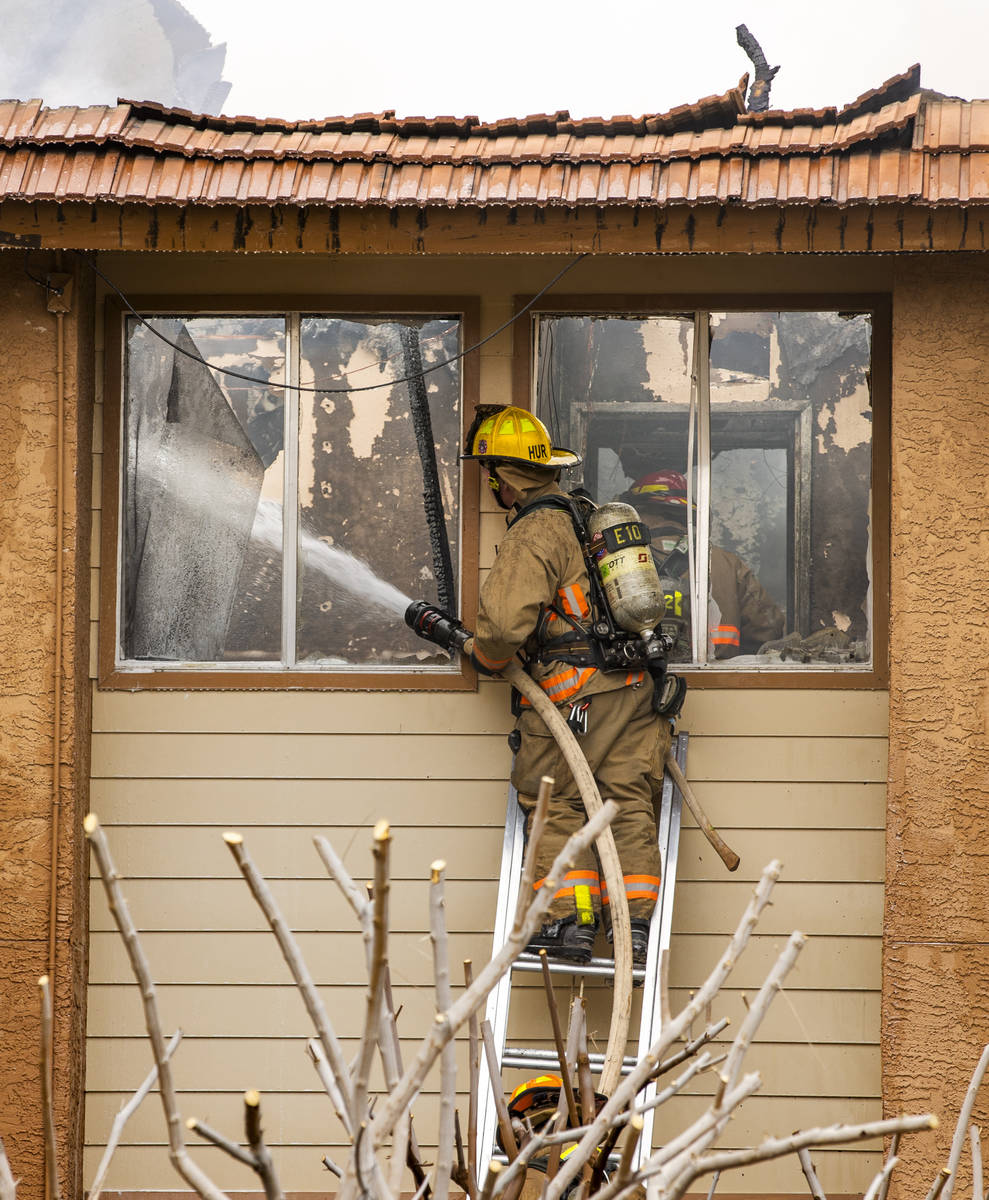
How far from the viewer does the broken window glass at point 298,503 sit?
509 centimetres

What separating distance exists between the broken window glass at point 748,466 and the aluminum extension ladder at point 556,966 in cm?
58

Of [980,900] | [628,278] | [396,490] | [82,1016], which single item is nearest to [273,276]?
[396,490]

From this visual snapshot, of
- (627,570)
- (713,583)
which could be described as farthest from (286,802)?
(713,583)

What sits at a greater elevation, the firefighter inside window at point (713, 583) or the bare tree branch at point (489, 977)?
the firefighter inside window at point (713, 583)

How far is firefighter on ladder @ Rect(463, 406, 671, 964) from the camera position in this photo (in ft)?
14.8

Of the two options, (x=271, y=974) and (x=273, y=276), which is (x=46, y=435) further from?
(x=271, y=974)

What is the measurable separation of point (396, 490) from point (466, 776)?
1140mm

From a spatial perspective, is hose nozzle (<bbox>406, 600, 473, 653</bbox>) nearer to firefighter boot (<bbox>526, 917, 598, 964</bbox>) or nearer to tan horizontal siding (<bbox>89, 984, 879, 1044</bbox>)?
firefighter boot (<bbox>526, 917, 598, 964</bbox>)

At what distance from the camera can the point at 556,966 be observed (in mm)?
4488

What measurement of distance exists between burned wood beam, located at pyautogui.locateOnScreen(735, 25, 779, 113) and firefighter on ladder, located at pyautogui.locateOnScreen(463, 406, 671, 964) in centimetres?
195

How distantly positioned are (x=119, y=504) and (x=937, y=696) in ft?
10.2

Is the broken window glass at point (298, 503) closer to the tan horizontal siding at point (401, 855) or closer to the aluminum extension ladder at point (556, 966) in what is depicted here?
the tan horizontal siding at point (401, 855)

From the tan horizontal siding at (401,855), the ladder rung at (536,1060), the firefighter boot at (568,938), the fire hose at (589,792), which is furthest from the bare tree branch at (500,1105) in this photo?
the tan horizontal siding at (401,855)

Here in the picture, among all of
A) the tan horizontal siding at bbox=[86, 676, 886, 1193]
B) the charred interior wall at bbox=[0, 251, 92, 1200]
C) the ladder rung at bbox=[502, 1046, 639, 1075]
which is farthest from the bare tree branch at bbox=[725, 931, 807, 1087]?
the charred interior wall at bbox=[0, 251, 92, 1200]
